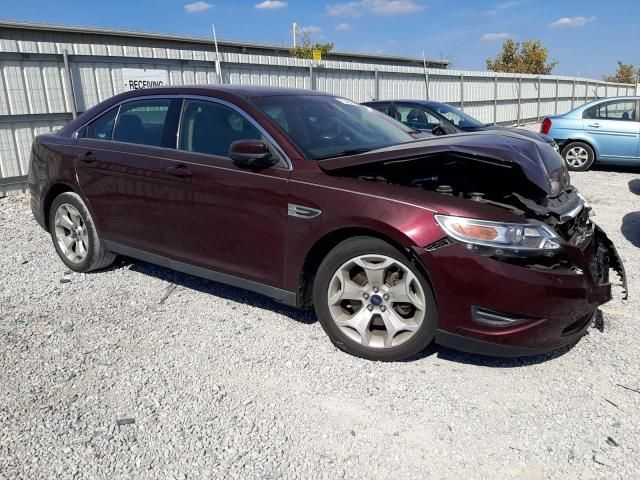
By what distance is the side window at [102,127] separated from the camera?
14.6 ft

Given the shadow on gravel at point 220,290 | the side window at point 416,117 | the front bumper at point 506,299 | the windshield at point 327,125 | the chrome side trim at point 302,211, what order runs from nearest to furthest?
the front bumper at point 506,299 < the chrome side trim at point 302,211 < the windshield at point 327,125 < the shadow on gravel at point 220,290 < the side window at point 416,117

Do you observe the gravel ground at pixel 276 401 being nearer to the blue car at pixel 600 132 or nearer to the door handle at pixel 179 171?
the door handle at pixel 179 171

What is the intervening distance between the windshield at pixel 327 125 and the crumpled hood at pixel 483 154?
1.13 ft

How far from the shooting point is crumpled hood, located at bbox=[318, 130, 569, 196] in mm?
2939

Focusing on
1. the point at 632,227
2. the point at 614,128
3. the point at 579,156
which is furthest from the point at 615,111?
the point at 632,227

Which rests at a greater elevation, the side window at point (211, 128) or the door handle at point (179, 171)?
the side window at point (211, 128)

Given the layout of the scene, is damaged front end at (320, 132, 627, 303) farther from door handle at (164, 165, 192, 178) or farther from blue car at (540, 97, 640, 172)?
blue car at (540, 97, 640, 172)

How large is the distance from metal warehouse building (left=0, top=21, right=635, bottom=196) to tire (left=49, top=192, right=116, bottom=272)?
14.5 ft

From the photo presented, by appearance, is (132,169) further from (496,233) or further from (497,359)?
(497,359)

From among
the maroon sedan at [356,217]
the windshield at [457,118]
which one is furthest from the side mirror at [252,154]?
the windshield at [457,118]

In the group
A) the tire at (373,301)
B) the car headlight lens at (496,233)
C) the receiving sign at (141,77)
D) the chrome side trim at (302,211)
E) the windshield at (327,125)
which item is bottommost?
the tire at (373,301)

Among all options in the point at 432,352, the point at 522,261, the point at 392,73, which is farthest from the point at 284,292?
the point at 392,73

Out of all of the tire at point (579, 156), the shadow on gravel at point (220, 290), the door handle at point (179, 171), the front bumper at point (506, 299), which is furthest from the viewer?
the tire at point (579, 156)

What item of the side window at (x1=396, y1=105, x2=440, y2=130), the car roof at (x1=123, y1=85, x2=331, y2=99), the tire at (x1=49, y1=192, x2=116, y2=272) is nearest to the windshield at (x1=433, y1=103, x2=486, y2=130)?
the side window at (x1=396, y1=105, x2=440, y2=130)
